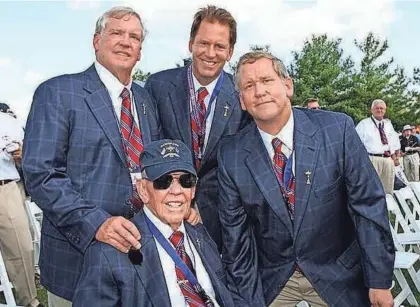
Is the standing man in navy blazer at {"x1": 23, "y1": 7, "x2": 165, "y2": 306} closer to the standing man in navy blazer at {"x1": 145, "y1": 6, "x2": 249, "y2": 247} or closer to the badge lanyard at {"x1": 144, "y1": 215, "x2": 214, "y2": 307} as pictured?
the badge lanyard at {"x1": 144, "y1": 215, "x2": 214, "y2": 307}

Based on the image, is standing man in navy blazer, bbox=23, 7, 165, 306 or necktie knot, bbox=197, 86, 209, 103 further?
necktie knot, bbox=197, 86, 209, 103

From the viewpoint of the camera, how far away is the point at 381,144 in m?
12.6

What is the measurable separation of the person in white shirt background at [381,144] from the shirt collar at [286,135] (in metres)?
9.53

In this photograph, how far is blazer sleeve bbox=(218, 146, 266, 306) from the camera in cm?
309

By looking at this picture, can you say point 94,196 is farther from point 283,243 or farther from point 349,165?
point 349,165

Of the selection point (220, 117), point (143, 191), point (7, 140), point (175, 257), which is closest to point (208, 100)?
point (220, 117)

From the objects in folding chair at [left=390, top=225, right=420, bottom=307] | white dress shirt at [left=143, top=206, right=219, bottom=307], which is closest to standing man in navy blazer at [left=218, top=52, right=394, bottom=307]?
white dress shirt at [left=143, top=206, right=219, bottom=307]

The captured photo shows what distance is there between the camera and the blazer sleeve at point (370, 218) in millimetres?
2959

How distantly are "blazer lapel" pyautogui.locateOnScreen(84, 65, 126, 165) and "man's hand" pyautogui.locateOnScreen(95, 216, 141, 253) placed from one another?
1.42ft

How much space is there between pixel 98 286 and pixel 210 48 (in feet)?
4.89

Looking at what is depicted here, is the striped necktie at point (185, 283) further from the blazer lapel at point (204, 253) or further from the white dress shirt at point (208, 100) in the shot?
the white dress shirt at point (208, 100)

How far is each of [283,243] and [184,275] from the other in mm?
582

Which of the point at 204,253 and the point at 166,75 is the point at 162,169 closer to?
the point at 204,253

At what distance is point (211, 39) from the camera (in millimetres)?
3439
